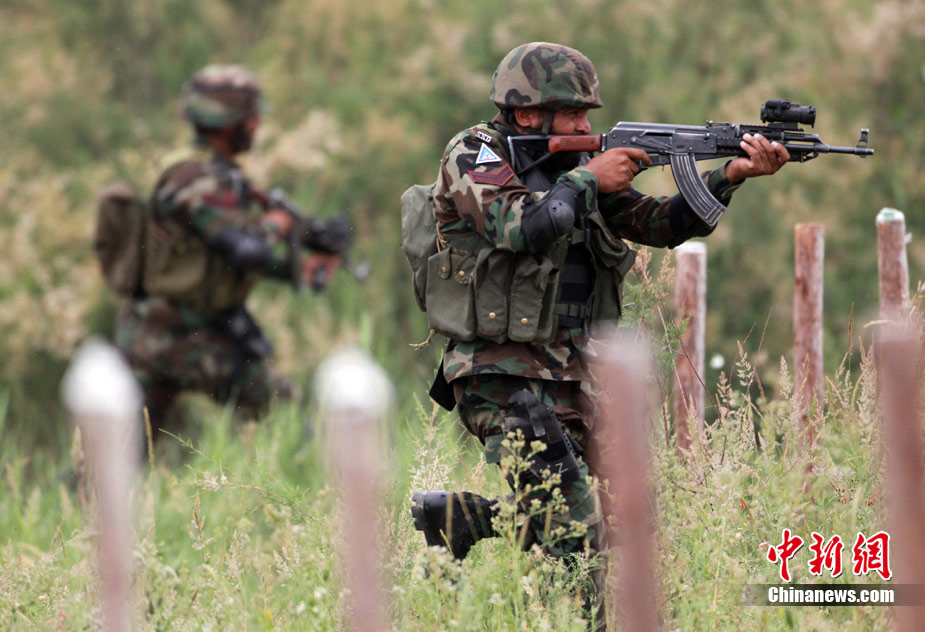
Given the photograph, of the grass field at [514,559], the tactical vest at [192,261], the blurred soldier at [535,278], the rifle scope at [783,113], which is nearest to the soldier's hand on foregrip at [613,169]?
the blurred soldier at [535,278]

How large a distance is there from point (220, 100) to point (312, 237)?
0.90m

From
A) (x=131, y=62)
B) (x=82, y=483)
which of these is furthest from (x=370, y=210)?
(x=82, y=483)

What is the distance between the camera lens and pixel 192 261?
23.2 ft

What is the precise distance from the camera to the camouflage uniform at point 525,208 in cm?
367

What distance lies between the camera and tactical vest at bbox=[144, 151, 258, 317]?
6984 millimetres

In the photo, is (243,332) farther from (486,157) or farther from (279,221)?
(486,157)

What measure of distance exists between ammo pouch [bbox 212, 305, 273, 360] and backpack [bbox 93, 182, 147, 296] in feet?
1.60

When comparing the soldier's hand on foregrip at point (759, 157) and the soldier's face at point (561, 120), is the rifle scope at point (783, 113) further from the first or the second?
the soldier's face at point (561, 120)

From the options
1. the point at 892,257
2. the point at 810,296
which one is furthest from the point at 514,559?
the point at 892,257

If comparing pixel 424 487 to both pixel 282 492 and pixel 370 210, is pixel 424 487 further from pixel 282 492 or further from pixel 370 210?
pixel 370 210

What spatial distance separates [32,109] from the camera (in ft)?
37.6

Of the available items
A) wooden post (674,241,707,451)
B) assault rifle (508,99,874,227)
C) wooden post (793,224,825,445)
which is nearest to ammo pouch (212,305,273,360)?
wooden post (674,241,707,451)

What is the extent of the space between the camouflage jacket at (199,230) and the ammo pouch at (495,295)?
10.6 feet

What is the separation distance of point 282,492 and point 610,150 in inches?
57.4
